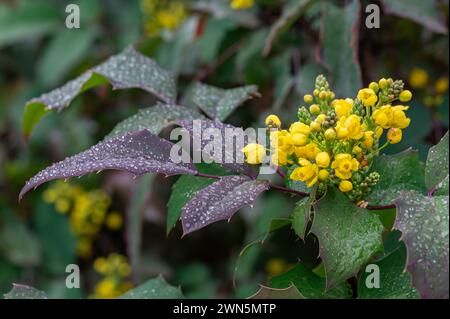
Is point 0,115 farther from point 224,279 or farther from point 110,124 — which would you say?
point 224,279

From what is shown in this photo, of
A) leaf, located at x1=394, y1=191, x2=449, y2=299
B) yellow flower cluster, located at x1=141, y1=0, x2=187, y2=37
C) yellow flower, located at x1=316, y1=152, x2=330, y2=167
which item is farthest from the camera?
yellow flower cluster, located at x1=141, y1=0, x2=187, y2=37

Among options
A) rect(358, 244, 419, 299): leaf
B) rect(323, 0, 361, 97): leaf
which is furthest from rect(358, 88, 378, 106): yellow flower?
rect(323, 0, 361, 97): leaf

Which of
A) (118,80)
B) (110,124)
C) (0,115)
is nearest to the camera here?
(118,80)

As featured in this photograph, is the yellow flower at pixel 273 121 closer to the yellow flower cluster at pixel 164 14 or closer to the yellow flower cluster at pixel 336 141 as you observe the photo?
the yellow flower cluster at pixel 336 141

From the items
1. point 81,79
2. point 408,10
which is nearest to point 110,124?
point 81,79

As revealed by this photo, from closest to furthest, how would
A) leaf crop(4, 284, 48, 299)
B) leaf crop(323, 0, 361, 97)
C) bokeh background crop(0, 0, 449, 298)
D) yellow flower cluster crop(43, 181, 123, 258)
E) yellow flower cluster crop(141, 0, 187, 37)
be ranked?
1. leaf crop(4, 284, 48, 299)
2. leaf crop(323, 0, 361, 97)
3. bokeh background crop(0, 0, 449, 298)
4. yellow flower cluster crop(141, 0, 187, 37)
5. yellow flower cluster crop(43, 181, 123, 258)

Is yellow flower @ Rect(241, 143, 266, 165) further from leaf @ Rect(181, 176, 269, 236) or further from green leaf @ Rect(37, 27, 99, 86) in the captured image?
green leaf @ Rect(37, 27, 99, 86)

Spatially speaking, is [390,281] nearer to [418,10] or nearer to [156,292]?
[156,292]
